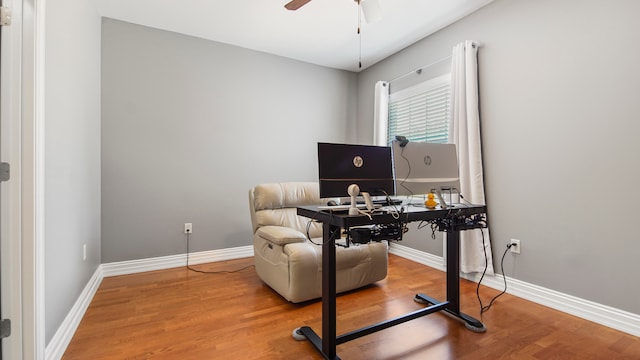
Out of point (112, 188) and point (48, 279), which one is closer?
point (48, 279)

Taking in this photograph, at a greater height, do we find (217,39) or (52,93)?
(217,39)

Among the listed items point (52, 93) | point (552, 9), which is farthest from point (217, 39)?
point (552, 9)

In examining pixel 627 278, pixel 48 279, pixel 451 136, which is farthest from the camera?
pixel 451 136

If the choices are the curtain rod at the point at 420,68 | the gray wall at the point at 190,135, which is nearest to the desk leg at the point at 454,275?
the curtain rod at the point at 420,68

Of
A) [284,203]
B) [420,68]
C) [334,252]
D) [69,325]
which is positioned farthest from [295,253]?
[420,68]

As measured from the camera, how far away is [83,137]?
7.45 feet

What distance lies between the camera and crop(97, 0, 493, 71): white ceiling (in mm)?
2732

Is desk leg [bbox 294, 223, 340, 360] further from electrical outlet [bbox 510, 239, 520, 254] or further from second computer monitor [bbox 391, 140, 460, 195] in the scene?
electrical outlet [bbox 510, 239, 520, 254]

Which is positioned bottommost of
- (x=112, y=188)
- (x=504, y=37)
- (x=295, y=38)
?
(x=112, y=188)

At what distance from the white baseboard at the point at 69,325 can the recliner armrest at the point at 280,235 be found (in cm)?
135

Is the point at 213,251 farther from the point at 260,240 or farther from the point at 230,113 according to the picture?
the point at 230,113

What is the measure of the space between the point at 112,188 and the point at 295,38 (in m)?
2.56

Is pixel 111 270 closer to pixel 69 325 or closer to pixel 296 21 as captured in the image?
pixel 69 325

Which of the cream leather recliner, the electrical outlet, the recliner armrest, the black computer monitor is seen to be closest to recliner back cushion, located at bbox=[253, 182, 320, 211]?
the cream leather recliner
